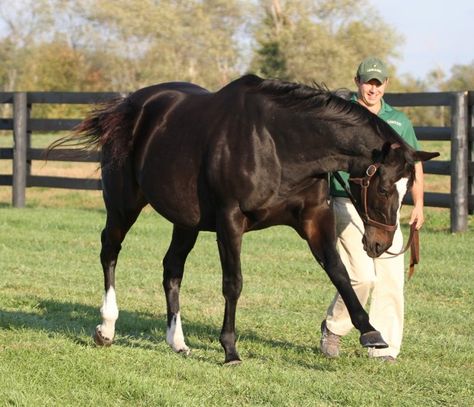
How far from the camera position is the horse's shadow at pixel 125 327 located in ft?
22.1

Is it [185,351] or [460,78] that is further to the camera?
[460,78]

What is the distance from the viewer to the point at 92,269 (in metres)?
10.3

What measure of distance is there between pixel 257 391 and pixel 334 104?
1.82 meters

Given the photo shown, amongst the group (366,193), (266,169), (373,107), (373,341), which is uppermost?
(373,107)

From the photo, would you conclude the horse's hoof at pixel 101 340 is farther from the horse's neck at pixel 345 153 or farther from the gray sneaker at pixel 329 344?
the horse's neck at pixel 345 153

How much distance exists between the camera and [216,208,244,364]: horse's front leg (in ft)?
19.9

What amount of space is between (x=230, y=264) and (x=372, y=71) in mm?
1531

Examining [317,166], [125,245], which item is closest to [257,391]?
[317,166]

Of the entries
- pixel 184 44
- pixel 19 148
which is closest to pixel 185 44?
pixel 184 44

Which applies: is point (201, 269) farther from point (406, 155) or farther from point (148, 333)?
point (406, 155)

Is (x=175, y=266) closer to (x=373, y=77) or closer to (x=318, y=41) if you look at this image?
(x=373, y=77)

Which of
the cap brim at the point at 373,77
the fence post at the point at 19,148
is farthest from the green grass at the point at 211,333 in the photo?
the fence post at the point at 19,148

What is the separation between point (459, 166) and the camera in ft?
42.5

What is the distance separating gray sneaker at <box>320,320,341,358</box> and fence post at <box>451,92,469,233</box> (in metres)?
6.82
